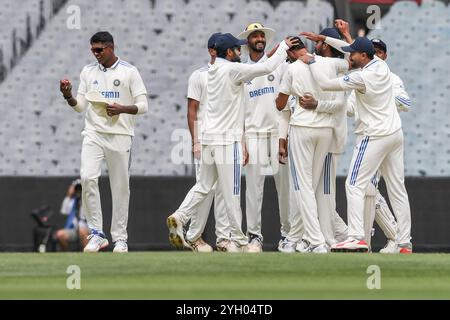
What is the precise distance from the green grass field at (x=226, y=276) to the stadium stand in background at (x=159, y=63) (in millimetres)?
7542

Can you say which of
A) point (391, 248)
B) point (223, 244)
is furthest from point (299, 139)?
point (391, 248)

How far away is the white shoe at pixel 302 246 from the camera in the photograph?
46.3ft

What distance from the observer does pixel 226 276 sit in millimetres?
11938

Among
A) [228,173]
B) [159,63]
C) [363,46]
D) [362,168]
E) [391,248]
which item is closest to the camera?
[363,46]

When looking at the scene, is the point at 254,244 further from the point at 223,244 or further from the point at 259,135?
the point at 259,135

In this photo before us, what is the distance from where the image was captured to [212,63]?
14.4 m

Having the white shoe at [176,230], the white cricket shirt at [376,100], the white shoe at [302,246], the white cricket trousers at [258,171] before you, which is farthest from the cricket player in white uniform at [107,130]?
the white cricket shirt at [376,100]

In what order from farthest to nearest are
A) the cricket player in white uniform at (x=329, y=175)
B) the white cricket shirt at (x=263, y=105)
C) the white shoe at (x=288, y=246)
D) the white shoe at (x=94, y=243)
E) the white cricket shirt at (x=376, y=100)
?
1. the white cricket shirt at (x=263, y=105)
2. the white shoe at (x=288, y=246)
3. the white shoe at (x=94, y=243)
4. the cricket player in white uniform at (x=329, y=175)
5. the white cricket shirt at (x=376, y=100)

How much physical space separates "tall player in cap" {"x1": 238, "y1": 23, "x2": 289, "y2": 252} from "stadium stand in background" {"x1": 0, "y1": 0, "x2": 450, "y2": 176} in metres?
5.92

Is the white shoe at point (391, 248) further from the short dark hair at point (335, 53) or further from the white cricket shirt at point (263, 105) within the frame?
the short dark hair at point (335, 53)

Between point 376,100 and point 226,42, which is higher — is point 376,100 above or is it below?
below

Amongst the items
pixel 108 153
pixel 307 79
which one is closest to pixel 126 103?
pixel 108 153

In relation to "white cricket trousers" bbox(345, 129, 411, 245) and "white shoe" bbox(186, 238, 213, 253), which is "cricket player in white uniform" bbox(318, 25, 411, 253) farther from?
"white shoe" bbox(186, 238, 213, 253)

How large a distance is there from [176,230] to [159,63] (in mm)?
7074
